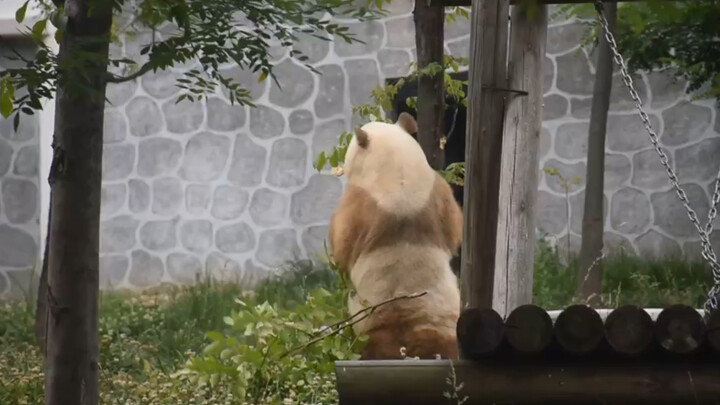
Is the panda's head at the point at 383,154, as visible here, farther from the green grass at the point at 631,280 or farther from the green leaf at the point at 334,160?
the green grass at the point at 631,280

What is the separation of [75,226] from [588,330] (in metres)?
1.74

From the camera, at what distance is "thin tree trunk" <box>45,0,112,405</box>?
3.59m

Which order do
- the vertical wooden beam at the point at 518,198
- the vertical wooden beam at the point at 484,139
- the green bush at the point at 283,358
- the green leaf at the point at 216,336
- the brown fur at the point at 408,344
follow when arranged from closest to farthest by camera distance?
1. the vertical wooden beam at the point at 484,139
2. the vertical wooden beam at the point at 518,198
3. the brown fur at the point at 408,344
4. the green bush at the point at 283,358
5. the green leaf at the point at 216,336

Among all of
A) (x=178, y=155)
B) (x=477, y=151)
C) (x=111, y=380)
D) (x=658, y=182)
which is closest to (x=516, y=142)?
(x=477, y=151)

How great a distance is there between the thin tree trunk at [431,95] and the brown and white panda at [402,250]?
3.01 feet

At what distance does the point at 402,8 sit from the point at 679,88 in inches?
80.5

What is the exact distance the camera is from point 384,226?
171 inches

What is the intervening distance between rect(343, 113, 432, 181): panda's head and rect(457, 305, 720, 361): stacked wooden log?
4.76ft

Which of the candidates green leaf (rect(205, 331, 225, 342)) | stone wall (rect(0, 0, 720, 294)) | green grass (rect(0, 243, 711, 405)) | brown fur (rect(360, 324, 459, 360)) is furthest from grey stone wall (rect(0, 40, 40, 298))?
brown fur (rect(360, 324, 459, 360))


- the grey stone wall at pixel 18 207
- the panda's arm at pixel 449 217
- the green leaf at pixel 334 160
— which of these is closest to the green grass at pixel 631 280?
the green leaf at pixel 334 160

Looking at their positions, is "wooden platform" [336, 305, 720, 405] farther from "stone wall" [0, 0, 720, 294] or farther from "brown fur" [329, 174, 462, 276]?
"stone wall" [0, 0, 720, 294]

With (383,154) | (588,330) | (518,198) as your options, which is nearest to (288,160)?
(383,154)

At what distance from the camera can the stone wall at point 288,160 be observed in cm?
761

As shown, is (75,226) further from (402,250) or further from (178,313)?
(178,313)
